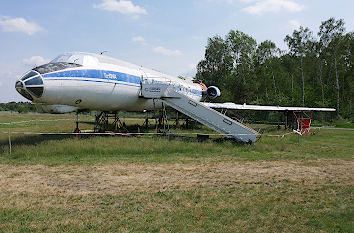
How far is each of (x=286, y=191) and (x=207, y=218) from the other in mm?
2822

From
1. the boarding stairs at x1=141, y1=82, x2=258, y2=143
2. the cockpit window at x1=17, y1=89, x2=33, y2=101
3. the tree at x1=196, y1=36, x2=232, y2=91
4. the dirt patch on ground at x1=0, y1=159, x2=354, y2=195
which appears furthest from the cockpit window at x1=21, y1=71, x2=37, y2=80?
the tree at x1=196, y1=36, x2=232, y2=91

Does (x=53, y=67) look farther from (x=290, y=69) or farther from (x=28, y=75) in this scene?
(x=290, y=69)

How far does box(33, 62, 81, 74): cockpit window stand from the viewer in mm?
11741

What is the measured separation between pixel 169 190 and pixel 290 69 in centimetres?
5612

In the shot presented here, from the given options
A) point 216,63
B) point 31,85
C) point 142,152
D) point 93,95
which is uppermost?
point 216,63

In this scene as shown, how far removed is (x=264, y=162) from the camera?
10.7 meters

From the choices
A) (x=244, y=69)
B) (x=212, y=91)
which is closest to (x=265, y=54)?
(x=244, y=69)

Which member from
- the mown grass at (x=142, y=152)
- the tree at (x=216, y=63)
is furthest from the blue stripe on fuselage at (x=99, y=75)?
the tree at (x=216, y=63)

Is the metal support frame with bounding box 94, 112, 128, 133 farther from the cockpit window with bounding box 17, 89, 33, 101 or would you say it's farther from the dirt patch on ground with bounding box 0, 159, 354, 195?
the dirt patch on ground with bounding box 0, 159, 354, 195

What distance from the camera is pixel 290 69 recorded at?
5681 centimetres

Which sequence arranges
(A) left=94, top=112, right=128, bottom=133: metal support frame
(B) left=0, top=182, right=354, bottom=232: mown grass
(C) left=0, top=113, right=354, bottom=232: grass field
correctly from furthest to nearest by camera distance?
(A) left=94, top=112, right=128, bottom=133: metal support frame, (C) left=0, top=113, right=354, bottom=232: grass field, (B) left=0, top=182, right=354, bottom=232: mown grass

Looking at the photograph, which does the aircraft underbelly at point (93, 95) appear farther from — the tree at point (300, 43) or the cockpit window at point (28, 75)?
the tree at point (300, 43)

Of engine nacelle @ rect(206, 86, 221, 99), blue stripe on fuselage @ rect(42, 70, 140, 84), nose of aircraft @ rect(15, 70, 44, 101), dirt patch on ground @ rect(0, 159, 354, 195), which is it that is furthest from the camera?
engine nacelle @ rect(206, 86, 221, 99)

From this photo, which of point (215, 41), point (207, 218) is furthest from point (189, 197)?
point (215, 41)
